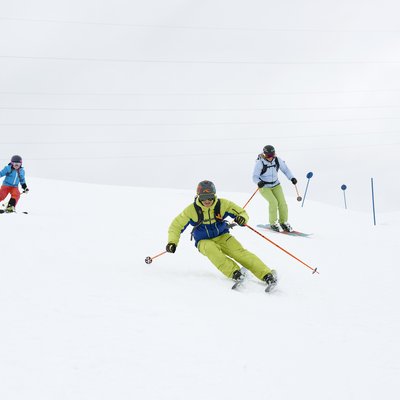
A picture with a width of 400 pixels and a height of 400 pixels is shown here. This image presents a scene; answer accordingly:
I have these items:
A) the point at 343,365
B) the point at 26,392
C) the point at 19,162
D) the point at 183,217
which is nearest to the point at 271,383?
the point at 343,365

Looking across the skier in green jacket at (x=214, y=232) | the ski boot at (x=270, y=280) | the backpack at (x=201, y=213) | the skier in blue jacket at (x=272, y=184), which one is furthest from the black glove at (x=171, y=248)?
the skier in blue jacket at (x=272, y=184)

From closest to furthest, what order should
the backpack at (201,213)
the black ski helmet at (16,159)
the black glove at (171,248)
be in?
the black glove at (171,248)
the backpack at (201,213)
the black ski helmet at (16,159)

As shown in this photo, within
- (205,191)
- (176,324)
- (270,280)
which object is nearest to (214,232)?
(205,191)

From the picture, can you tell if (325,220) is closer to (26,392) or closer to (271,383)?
(271,383)

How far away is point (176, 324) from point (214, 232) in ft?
7.17

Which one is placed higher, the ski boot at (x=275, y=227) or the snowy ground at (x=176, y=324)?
the ski boot at (x=275, y=227)

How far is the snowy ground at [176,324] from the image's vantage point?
297 centimetres

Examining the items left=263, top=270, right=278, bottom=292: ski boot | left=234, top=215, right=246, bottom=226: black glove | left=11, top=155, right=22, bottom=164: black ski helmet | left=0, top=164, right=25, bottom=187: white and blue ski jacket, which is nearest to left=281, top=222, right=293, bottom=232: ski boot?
left=234, top=215, right=246, bottom=226: black glove

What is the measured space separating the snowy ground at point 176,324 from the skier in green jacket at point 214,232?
0.27 meters

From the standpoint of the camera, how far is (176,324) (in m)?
3.83

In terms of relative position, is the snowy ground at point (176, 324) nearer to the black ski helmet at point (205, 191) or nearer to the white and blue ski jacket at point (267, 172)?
the black ski helmet at point (205, 191)

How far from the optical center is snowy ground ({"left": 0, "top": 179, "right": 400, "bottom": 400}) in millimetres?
2969

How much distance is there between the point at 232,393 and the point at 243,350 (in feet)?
2.07

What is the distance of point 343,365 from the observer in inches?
141
